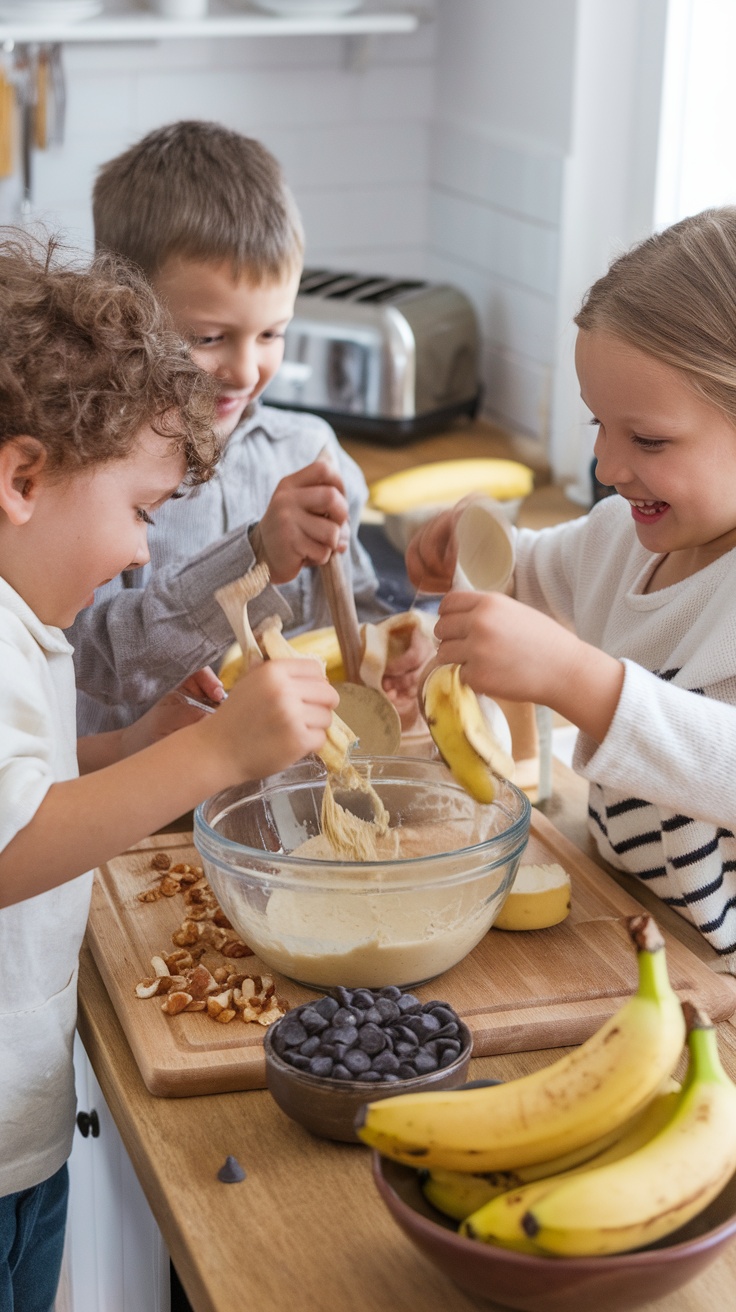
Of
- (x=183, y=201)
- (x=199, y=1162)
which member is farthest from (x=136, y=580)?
(x=199, y=1162)

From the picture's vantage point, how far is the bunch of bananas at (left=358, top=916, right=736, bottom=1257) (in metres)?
0.63

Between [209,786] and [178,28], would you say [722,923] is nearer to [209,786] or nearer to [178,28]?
[209,786]

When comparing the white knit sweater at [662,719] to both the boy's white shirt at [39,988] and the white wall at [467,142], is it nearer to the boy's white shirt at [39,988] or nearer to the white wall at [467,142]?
the boy's white shirt at [39,988]

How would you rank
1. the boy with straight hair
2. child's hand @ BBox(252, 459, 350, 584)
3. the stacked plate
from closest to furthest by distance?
1. child's hand @ BBox(252, 459, 350, 584)
2. the boy with straight hair
3. the stacked plate

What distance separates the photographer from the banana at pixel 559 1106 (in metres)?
0.67

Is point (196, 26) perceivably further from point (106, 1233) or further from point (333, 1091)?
point (333, 1091)

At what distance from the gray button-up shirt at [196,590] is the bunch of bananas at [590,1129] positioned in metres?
0.67

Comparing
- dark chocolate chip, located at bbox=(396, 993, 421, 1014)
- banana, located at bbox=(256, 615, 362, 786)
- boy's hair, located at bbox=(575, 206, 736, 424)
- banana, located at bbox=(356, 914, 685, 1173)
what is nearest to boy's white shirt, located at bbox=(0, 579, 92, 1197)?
banana, located at bbox=(256, 615, 362, 786)

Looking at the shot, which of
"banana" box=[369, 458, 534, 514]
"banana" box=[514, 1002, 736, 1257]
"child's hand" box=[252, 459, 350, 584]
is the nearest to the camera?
"banana" box=[514, 1002, 736, 1257]

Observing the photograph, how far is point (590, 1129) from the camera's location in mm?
667

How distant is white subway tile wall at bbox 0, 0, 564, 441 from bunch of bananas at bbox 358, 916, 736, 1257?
2012mm

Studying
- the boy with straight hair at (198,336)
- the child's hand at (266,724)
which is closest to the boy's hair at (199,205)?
the boy with straight hair at (198,336)

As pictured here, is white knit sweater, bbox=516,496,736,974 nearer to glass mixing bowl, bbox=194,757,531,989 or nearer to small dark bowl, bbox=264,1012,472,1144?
glass mixing bowl, bbox=194,757,531,989

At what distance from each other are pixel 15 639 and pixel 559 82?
6.06ft
